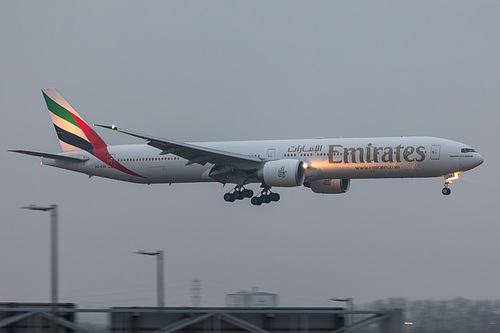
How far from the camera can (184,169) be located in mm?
61625

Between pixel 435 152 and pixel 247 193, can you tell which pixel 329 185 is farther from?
pixel 435 152

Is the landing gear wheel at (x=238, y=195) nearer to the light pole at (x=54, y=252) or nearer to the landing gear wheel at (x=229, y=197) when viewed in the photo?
the landing gear wheel at (x=229, y=197)

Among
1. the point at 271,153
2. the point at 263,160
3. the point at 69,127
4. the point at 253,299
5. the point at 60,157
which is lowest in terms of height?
the point at 253,299

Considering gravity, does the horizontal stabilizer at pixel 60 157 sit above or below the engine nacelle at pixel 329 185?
above

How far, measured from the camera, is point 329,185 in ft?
205

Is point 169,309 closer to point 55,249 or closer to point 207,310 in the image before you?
point 207,310

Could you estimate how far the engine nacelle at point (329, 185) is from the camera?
6225 cm

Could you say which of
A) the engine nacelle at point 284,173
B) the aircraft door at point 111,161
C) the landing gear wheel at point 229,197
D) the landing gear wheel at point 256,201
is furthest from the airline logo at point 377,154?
the aircraft door at point 111,161

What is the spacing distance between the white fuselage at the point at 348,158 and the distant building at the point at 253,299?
658 inches

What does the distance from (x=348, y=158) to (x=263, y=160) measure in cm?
636

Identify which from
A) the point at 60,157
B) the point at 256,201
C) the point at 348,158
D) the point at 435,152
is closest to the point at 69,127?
the point at 60,157

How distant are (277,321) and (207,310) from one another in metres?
2.29

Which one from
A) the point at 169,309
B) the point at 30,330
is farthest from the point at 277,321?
the point at 30,330

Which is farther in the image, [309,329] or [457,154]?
[457,154]
